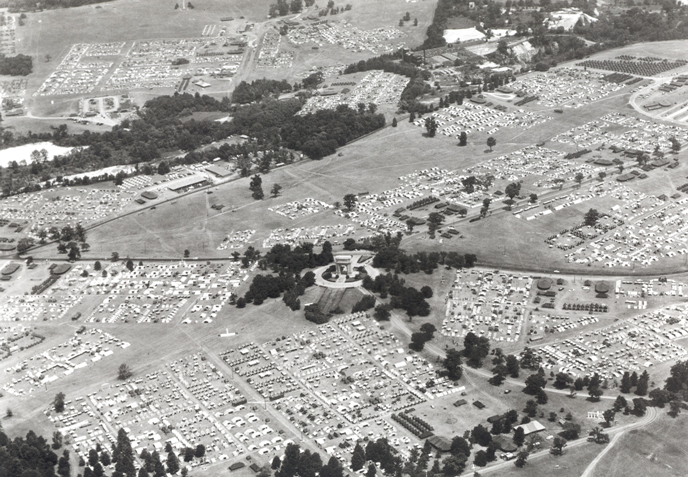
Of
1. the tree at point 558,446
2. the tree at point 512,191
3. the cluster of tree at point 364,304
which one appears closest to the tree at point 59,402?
the cluster of tree at point 364,304

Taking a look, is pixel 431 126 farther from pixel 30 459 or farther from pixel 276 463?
pixel 30 459

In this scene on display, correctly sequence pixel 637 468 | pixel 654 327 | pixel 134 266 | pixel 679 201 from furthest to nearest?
pixel 679 201, pixel 134 266, pixel 654 327, pixel 637 468

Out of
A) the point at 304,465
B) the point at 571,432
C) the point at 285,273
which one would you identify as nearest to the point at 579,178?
the point at 285,273

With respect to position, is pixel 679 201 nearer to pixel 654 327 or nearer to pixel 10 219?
pixel 654 327

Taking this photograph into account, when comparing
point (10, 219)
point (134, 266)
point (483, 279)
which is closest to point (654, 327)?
point (483, 279)

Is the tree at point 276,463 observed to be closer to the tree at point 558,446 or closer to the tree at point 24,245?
the tree at point 558,446

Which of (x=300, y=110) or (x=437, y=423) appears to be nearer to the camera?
(x=437, y=423)
